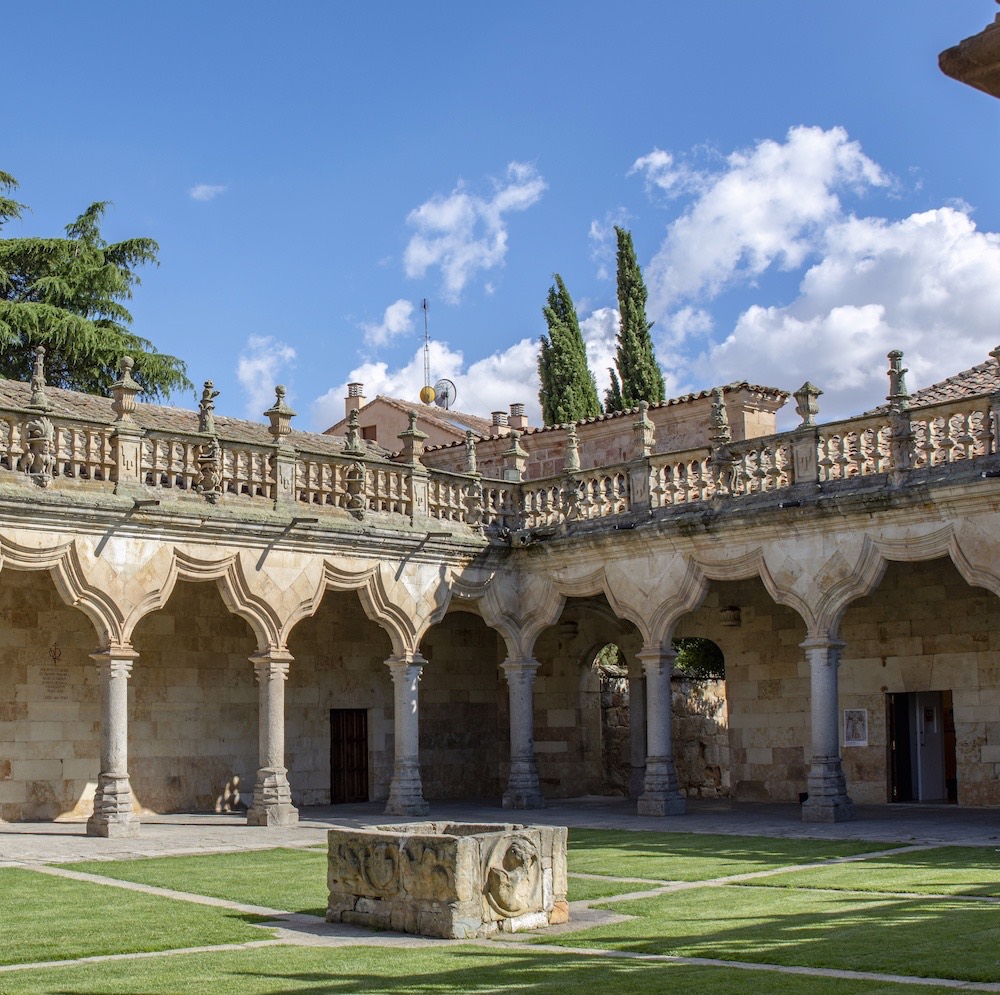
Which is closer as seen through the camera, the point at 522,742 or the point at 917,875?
the point at 917,875

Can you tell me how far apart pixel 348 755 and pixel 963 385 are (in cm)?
1063

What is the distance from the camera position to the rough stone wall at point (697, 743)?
90.1ft

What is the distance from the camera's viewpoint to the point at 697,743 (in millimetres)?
27719

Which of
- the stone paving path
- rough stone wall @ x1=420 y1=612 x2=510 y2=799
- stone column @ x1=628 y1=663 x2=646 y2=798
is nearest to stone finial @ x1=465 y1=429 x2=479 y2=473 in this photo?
rough stone wall @ x1=420 y1=612 x2=510 y2=799

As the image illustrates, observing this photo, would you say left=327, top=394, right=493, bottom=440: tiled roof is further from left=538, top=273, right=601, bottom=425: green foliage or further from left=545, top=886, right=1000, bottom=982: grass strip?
left=545, top=886, right=1000, bottom=982: grass strip

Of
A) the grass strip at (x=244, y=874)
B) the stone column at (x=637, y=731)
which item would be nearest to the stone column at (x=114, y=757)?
the grass strip at (x=244, y=874)

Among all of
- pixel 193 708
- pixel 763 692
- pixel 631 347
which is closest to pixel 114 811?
pixel 193 708

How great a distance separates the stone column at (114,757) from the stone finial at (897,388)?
30.0 feet

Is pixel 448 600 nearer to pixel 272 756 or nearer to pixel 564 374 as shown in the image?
pixel 272 756

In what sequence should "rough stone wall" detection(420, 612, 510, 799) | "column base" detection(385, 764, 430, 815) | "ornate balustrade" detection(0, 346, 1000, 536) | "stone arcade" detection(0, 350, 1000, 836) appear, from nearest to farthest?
"ornate balustrade" detection(0, 346, 1000, 536) < "stone arcade" detection(0, 350, 1000, 836) < "column base" detection(385, 764, 430, 815) < "rough stone wall" detection(420, 612, 510, 799)

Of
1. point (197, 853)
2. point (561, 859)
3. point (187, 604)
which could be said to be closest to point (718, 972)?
point (561, 859)

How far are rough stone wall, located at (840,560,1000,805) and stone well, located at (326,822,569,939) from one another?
402 inches

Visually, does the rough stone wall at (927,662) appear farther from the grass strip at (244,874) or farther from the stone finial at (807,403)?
the grass strip at (244,874)

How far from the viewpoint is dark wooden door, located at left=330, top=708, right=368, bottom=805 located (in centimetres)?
2283
